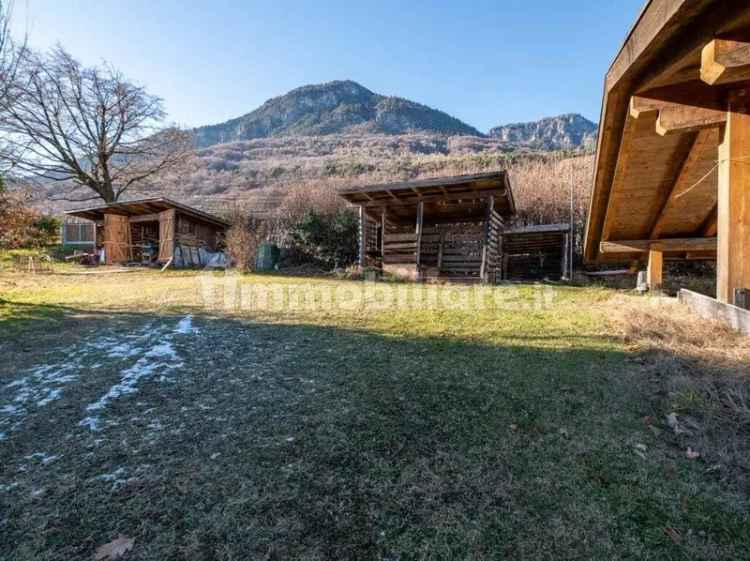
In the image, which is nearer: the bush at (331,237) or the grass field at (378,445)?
the grass field at (378,445)

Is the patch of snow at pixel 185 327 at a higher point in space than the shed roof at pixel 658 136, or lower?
lower

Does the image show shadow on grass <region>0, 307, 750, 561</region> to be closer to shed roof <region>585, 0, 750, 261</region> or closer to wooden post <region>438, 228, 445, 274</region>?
shed roof <region>585, 0, 750, 261</region>

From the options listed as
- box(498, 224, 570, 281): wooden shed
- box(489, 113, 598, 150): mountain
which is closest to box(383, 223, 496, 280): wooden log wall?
box(498, 224, 570, 281): wooden shed

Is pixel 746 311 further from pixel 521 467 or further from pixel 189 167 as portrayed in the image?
pixel 189 167

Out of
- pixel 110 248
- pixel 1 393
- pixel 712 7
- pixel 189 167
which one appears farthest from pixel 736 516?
pixel 189 167

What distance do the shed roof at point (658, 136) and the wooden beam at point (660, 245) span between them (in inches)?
5.7

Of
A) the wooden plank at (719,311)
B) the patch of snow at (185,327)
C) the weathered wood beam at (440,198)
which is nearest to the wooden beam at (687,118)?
the wooden plank at (719,311)

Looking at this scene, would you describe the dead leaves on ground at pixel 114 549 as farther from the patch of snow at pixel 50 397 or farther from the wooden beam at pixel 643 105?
the wooden beam at pixel 643 105

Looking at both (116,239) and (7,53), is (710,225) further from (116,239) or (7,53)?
(116,239)

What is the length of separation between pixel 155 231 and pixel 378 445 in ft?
69.3

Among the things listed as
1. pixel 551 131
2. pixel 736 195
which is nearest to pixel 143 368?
pixel 736 195

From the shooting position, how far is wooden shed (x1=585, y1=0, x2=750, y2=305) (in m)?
2.71

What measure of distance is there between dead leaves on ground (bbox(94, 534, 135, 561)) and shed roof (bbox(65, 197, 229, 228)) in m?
16.5

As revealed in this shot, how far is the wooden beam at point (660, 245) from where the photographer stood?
6.81m
